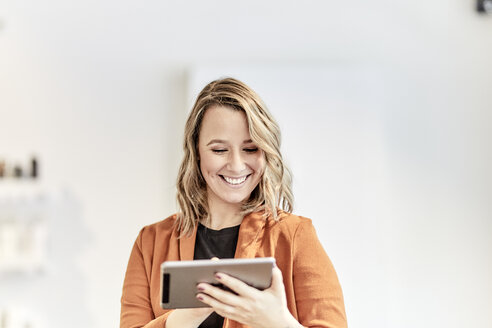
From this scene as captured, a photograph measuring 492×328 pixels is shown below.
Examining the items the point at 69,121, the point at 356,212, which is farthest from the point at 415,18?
the point at 69,121

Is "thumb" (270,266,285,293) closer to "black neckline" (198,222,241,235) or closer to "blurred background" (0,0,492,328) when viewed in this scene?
"black neckline" (198,222,241,235)

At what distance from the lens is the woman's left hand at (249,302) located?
113 cm

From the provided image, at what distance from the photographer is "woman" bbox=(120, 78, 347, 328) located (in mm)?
1260

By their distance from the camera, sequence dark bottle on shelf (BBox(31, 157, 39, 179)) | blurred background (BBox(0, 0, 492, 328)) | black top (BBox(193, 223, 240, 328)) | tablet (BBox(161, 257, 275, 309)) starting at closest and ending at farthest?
tablet (BBox(161, 257, 275, 309)) < black top (BBox(193, 223, 240, 328)) < blurred background (BBox(0, 0, 492, 328)) < dark bottle on shelf (BBox(31, 157, 39, 179))

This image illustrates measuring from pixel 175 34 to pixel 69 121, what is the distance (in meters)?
0.65

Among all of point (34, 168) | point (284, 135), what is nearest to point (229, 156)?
point (284, 135)

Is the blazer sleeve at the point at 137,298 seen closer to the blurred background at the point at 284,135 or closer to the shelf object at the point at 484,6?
the blurred background at the point at 284,135

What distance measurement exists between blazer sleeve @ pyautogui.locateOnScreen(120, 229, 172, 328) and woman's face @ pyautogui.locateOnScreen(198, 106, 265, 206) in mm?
234

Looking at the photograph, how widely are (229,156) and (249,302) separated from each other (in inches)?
12.8

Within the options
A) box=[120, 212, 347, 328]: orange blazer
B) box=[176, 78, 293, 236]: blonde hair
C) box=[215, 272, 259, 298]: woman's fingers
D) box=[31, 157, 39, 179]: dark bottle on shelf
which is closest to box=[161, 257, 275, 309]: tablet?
box=[215, 272, 259, 298]: woman's fingers

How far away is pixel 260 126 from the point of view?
4.25 feet

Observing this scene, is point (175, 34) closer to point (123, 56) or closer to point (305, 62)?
point (123, 56)

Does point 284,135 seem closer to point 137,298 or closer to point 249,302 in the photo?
point 137,298

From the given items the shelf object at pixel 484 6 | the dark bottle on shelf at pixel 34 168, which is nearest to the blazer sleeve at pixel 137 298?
the dark bottle on shelf at pixel 34 168
